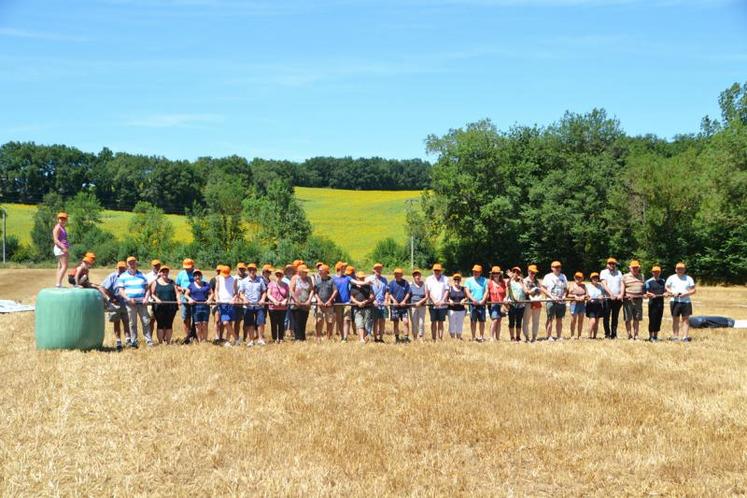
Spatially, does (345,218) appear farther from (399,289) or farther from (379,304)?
(379,304)

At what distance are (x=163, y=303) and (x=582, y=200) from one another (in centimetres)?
4390

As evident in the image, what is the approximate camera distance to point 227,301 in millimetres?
16531

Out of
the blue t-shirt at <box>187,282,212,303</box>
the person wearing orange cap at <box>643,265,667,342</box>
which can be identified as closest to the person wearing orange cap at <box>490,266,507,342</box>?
the person wearing orange cap at <box>643,265,667,342</box>

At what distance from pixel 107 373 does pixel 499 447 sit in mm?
6583

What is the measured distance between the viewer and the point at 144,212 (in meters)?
76.4

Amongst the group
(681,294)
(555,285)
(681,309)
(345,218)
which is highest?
(345,218)

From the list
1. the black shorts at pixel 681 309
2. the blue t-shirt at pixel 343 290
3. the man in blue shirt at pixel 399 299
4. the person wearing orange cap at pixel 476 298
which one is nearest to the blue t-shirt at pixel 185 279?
the blue t-shirt at pixel 343 290

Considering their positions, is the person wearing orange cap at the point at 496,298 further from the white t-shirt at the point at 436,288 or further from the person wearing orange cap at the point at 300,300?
the person wearing orange cap at the point at 300,300

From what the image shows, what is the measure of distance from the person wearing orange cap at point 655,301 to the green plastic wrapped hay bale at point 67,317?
11397mm

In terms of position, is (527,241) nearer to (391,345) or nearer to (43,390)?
(391,345)

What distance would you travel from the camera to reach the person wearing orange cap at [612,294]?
17.8 metres

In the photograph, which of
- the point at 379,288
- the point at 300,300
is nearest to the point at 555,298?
the point at 379,288

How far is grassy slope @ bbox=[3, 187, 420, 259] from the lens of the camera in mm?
76438

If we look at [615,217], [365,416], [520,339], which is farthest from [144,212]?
[365,416]
